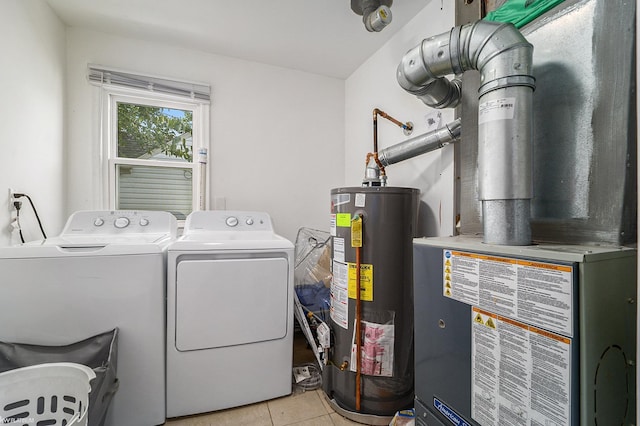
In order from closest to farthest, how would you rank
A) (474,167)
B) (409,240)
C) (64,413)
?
(64,413)
(474,167)
(409,240)

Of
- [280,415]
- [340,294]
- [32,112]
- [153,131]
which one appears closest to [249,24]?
[153,131]

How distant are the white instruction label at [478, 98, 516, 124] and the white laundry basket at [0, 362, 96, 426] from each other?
5.49ft

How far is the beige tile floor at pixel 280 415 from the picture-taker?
1.43 metres

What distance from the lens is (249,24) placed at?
1.92m

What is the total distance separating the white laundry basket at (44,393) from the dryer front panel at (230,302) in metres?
0.42

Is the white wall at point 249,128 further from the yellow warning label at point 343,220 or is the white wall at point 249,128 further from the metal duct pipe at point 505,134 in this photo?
the metal duct pipe at point 505,134

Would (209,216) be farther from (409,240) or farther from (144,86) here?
(409,240)

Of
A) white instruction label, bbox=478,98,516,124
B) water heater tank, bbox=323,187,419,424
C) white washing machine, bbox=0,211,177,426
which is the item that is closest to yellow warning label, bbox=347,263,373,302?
water heater tank, bbox=323,187,419,424

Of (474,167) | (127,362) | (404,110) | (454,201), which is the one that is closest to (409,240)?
(454,201)

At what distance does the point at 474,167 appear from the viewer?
4.08ft

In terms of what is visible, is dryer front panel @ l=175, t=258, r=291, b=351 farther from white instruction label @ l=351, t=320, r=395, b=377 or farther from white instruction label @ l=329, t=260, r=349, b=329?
white instruction label @ l=351, t=320, r=395, b=377

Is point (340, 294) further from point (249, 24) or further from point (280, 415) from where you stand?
point (249, 24)

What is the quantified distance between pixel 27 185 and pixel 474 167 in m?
2.47

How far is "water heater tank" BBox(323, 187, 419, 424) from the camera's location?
1.41 metres
